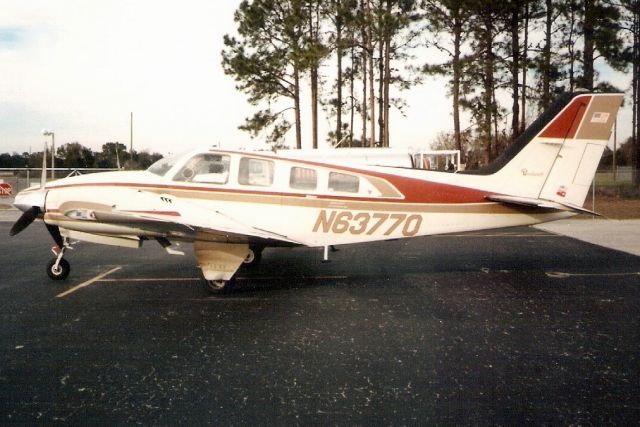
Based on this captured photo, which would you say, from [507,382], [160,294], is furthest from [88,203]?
[507,382]

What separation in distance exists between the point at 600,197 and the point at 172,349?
29614 millimetres

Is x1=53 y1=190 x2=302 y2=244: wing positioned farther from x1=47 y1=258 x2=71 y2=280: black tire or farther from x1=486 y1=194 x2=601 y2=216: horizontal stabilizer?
x1=486 y1=194 x2=601 y2=216: horizontal stabilizer

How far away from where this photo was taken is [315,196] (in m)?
8.95

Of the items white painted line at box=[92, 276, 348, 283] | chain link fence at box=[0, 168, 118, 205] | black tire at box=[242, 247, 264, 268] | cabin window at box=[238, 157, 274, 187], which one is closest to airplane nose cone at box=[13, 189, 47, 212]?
white painted line at box=[92, 276, 348, 283]

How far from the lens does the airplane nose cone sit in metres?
8.83

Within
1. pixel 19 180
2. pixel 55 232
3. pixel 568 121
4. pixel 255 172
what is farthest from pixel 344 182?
pixel 19 180

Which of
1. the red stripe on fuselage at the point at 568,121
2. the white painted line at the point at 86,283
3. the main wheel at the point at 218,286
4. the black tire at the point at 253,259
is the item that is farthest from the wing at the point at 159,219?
the red stripe on fuselage at the point at 568,121

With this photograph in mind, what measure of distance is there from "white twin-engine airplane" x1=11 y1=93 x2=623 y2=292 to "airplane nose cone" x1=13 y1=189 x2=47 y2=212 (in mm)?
21

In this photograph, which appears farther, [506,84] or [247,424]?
[506,84]

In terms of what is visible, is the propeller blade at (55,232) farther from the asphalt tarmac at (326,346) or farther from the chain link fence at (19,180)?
the chain link fence at (19,180)

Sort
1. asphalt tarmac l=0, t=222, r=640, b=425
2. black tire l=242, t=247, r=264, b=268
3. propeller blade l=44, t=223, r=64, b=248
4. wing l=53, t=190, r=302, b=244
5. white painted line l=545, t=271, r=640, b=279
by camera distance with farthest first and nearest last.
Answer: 1. black tire l=242, t=247, r=264, b=268
2. white painted line l=545, t=271, r=640, b=279
3. propeller blade l=44, t=223, r=64, b=248
4. wing l=53, t=190, r=302, b=244
5. asphalt tarmac l=0, t=222, r=640, b=425

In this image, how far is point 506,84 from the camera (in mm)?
29438

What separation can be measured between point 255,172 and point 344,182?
143cm

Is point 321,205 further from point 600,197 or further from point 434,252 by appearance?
point 600,197
